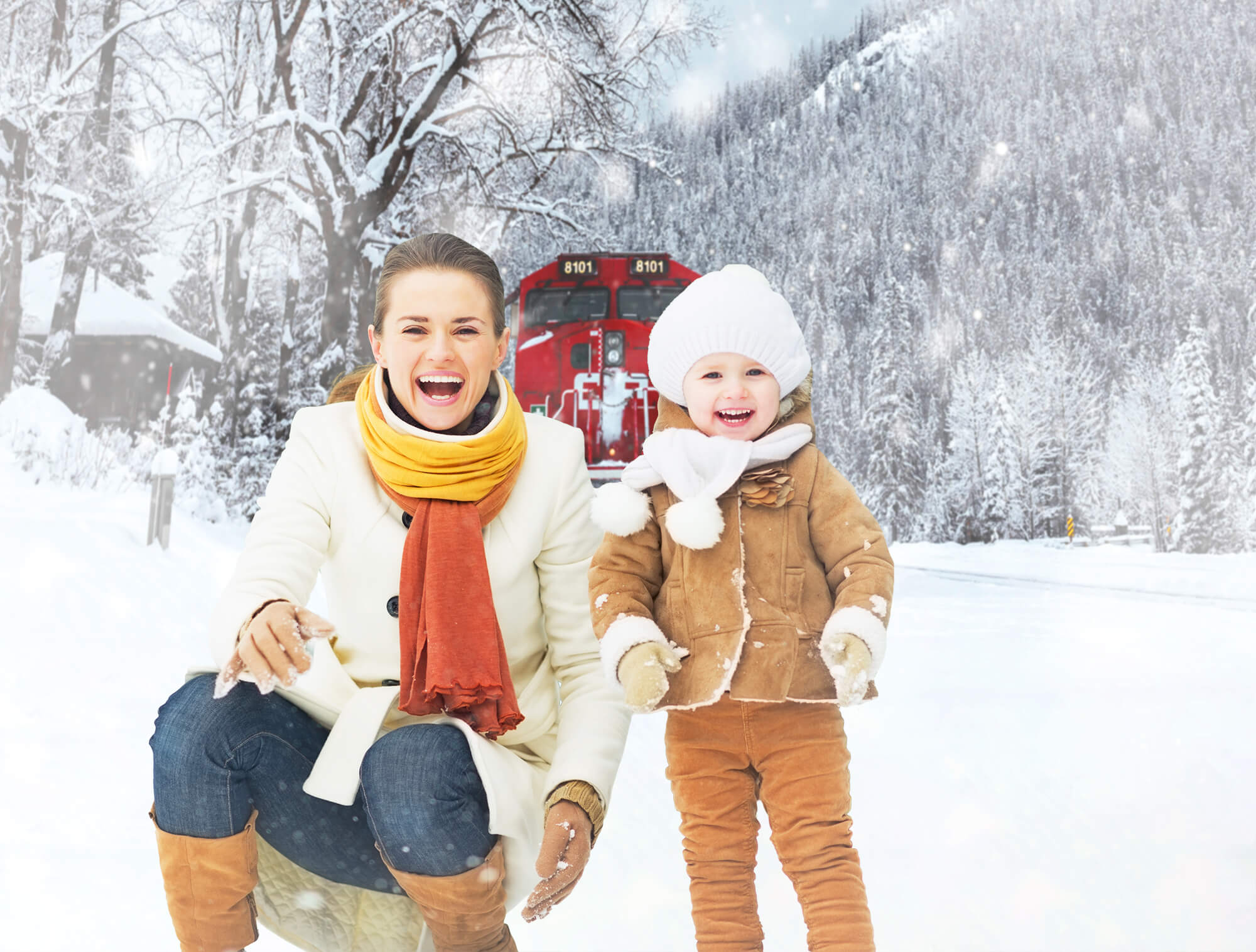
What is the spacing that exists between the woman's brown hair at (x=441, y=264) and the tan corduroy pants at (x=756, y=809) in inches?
32.6

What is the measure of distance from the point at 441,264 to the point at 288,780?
87 cm

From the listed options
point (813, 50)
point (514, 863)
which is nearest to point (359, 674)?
point (514, 863)

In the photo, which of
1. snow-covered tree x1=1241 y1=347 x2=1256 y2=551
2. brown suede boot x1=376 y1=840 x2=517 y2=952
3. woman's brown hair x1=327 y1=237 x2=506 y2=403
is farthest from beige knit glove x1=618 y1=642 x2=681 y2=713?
snow-covered tree x1=1241 y1=347 x2=1256 y2=551

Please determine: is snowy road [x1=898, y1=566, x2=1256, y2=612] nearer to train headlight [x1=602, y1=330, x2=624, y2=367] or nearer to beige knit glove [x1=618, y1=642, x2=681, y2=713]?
train headlight [x1=602, y1=330, x2=624, y2=367]

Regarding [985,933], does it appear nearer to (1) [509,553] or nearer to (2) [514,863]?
(2) [514,863]

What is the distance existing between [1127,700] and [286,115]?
8.09 meters

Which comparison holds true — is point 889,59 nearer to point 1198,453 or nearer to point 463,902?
point 1198,453

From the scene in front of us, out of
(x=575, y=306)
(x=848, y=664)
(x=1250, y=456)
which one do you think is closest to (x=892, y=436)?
(x=1250, y=456)

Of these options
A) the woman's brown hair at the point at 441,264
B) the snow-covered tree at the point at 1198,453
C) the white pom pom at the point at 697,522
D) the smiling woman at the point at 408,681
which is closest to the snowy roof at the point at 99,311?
the woman's brown hair at the point at 441,264

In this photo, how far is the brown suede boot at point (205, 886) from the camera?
126 centimetres

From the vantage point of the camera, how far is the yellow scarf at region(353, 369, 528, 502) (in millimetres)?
1421

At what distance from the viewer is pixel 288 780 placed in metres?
1.34

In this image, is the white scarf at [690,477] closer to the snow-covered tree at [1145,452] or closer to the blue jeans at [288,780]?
the blue jeans at [288,780]

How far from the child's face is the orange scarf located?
1.34ft
